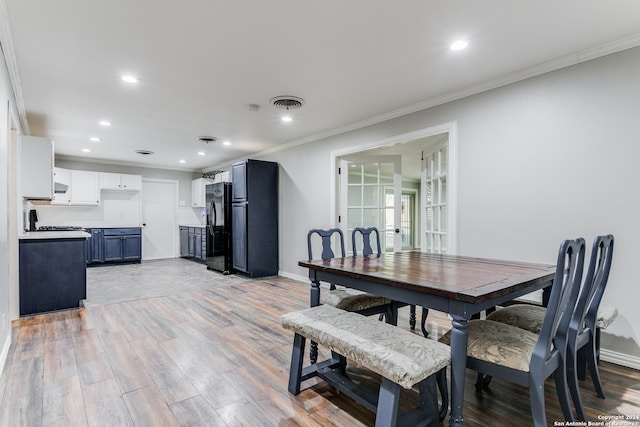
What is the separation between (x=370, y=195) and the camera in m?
4.50

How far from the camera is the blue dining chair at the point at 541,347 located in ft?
4.40

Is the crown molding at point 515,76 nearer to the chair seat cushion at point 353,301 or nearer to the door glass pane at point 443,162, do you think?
the door glass pane at point 443,162

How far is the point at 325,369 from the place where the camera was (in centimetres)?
204

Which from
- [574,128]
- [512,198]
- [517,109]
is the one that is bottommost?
[512,198]

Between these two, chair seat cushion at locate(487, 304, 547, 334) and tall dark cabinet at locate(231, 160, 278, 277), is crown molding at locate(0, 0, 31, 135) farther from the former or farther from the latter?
chair seat cushion at locate(487, 304, 547, 334)

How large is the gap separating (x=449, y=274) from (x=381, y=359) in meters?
0.76

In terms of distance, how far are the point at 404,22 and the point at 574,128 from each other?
1649 millimetres

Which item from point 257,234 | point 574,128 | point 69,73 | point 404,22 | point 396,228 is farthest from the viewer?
point 257,234

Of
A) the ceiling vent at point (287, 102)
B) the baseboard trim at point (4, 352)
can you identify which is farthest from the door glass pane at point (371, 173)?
the baseboard trim at point (4, 352)

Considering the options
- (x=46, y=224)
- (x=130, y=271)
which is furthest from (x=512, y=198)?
(x=46, y=224)

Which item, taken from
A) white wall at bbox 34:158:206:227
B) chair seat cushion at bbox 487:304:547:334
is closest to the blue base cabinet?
white wall at bbox 34:158:206:227

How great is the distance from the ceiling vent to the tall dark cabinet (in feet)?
6.48

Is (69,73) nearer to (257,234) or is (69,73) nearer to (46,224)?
(257,234)

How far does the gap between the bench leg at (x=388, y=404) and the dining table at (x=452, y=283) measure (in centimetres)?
26
